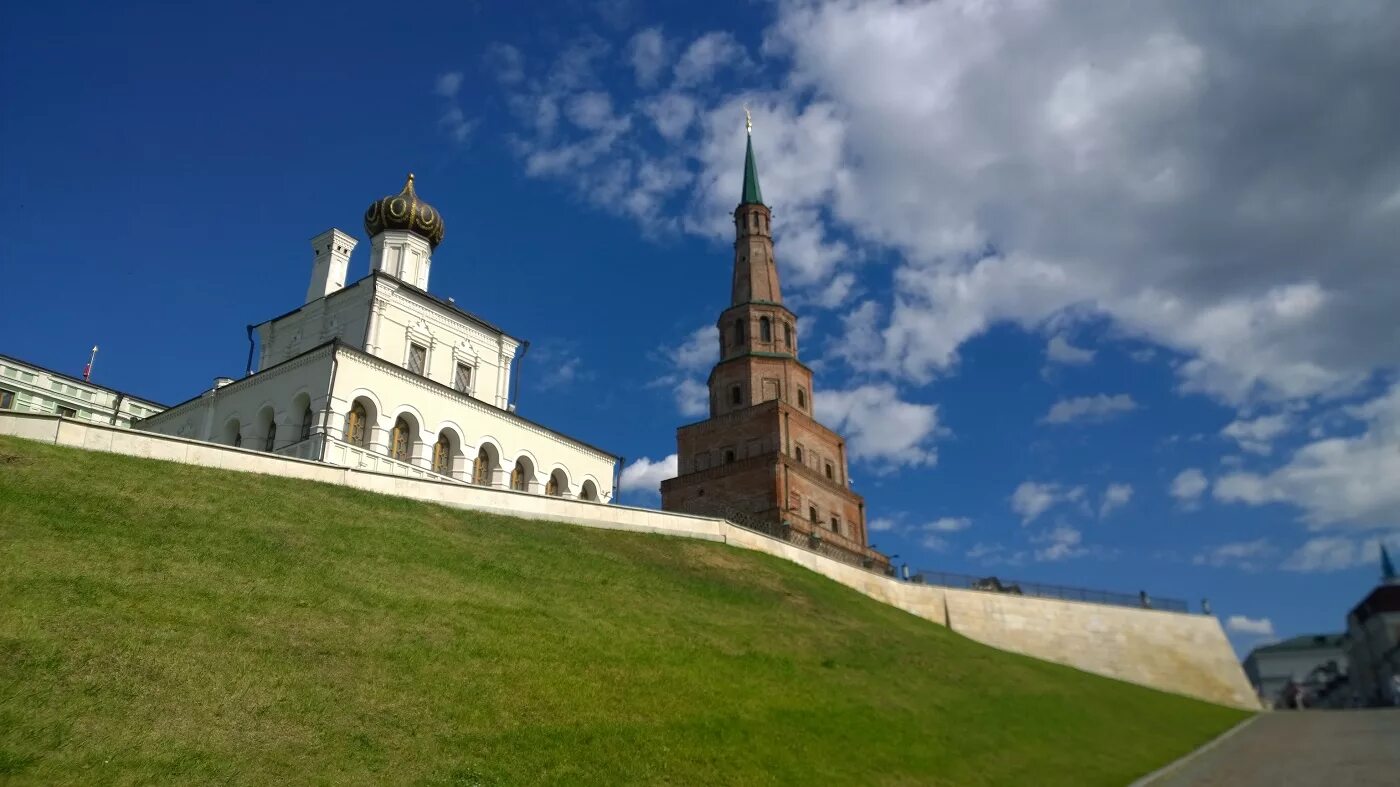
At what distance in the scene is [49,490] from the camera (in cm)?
1675

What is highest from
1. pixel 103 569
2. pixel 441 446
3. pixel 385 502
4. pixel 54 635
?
pixel 441 446

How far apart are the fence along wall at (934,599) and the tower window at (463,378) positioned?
38.2ft

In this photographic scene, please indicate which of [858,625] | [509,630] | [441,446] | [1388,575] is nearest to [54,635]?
[509,630]

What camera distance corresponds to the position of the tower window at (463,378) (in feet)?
124

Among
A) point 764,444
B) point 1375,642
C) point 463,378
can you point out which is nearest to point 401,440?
point 463,378

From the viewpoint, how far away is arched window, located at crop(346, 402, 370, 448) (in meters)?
31.4

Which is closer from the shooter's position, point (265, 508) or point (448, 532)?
point (265, 508)

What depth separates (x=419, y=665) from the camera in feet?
43.6

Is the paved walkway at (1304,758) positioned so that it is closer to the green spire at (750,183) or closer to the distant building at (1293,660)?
the green spire at (750,183)

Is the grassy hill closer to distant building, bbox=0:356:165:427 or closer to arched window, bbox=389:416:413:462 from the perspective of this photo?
arched window, bbox=389:416:413:462

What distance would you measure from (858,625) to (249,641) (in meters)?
17.1

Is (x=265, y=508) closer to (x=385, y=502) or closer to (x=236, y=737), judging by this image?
(x=385, y=502)

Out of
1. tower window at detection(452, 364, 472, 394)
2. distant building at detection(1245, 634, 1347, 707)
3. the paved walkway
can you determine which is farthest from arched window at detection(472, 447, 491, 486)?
distant building at detection(1245, 634, 1347, 707)

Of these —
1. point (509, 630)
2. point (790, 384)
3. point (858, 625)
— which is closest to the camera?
point (509, 630)
